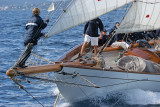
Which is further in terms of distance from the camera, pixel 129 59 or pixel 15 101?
pixel 15 101

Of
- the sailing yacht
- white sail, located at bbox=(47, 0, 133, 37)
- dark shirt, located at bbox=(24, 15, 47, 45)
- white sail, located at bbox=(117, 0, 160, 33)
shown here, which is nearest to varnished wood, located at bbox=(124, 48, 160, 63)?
the sailing yacht

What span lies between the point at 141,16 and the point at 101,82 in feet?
8.32

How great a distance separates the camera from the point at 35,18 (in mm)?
10422

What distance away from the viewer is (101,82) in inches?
416

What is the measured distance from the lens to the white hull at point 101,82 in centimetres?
1033

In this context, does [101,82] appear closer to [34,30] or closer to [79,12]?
[79,12]

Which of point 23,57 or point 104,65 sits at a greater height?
point 23,57

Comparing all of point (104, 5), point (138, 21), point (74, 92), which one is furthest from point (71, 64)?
point (138, 21)

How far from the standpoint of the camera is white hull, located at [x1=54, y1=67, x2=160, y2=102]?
33.9 ft

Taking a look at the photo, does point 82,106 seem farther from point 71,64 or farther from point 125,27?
point 125,27

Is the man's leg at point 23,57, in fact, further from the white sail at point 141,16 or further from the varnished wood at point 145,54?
the varnished wood at point 145,54

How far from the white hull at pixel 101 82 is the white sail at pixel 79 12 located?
4.37 ft

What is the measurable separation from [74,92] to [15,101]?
2.41 metres

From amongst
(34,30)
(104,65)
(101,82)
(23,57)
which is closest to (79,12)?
(34,30)
